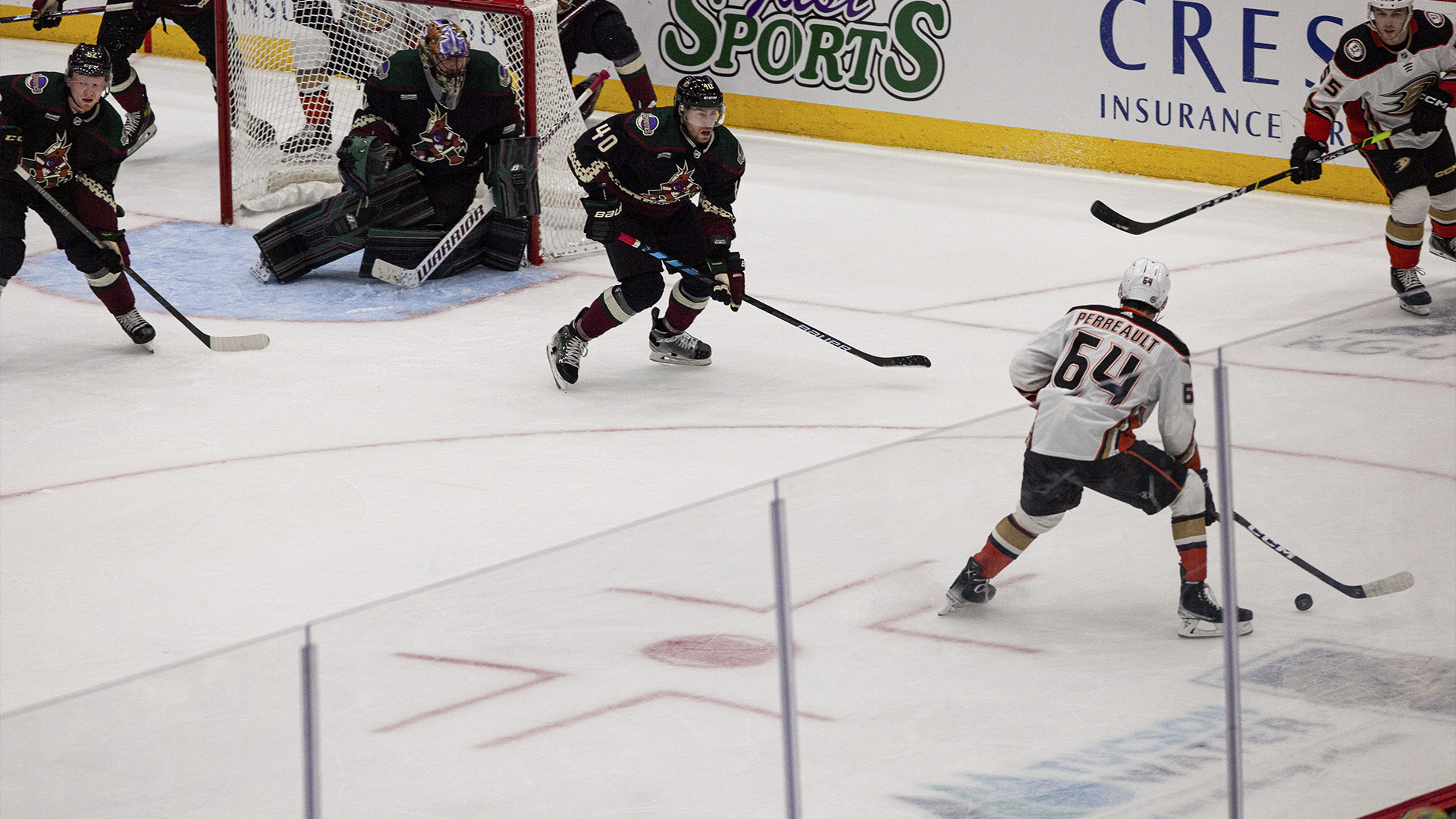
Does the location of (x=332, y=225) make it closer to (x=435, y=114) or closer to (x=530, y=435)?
(x=435, y=114)

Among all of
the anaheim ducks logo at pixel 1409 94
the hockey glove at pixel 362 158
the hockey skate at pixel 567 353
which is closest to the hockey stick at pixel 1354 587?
the hockey skate at pixel 567 353

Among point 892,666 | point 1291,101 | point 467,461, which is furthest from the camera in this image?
point 1291,101

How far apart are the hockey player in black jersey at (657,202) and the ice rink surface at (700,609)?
29 centimetres

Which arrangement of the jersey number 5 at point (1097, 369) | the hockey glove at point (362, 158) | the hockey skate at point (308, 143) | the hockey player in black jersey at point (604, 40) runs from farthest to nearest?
the hockey player in black jersey at point (604, 40)
the hockey skate at point (308, 143)
the hockey glove at point (362, 158)
the jersey number 5 at point (1097, 369)

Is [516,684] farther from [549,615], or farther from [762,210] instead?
[762,210]

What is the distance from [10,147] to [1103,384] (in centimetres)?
356

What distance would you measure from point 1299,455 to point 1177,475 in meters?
0.29

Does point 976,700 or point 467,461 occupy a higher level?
point 976,700

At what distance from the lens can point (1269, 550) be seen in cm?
262

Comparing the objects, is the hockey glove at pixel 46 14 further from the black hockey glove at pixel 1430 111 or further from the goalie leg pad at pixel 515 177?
the black hockey glove at pixel 1430 111

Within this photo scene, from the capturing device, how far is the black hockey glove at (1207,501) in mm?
2539

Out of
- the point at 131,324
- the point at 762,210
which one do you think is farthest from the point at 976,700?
the point at 762,210

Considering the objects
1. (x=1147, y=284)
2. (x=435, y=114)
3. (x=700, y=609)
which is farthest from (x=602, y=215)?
(x=700, y=609)

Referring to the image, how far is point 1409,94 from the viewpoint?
5.97 m
